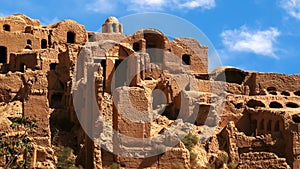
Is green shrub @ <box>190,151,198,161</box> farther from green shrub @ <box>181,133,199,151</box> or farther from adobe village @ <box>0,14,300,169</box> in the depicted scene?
green shrub @ <box>181,133,199,151</box>

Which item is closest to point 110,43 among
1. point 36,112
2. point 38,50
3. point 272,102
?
point 38,50

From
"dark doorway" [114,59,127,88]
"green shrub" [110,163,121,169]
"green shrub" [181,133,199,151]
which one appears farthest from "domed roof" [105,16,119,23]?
"green shrub" [110,163,121,169]

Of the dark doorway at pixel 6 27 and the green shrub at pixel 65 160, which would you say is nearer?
the green shrub at pixel 65 160

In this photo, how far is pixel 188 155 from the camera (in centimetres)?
3466

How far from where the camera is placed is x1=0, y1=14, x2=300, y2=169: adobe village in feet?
111

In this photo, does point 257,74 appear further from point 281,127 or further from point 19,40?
point 19,40

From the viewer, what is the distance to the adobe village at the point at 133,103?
33.8 meters

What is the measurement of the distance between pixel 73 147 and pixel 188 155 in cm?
546

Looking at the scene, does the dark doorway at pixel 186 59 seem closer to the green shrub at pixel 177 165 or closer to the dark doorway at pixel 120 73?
the dark doorway at pixel 120 73

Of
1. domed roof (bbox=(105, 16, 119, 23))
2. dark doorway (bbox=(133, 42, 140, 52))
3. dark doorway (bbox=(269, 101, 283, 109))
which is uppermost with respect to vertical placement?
domed roof (bbox=(105, 16, 119, 23))

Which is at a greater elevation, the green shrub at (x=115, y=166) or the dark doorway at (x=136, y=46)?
the dark doorway at (x=136, y=46)

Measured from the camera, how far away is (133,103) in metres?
34.7

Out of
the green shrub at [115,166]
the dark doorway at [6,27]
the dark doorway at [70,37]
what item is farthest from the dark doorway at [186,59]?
the green shrub at [115,166]

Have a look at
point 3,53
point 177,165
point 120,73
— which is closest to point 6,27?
point 3,53
